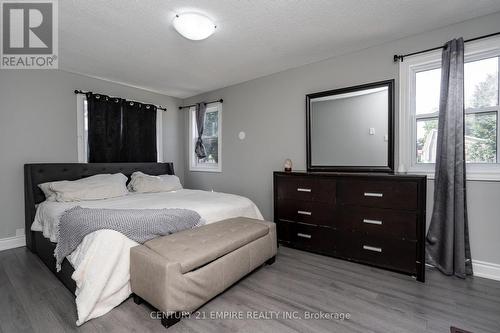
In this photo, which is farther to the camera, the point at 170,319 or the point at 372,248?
the point at 372,248

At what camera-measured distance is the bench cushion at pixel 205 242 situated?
1747 millimetres

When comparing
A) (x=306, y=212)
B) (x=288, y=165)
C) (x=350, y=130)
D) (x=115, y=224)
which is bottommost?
(x=306, y=212)

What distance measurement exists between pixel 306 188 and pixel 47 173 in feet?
11.1

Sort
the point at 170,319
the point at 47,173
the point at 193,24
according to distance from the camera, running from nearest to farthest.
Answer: the point at 170,319 < the point at 193,24 < the point at 47,173

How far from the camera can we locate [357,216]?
2.60 meters

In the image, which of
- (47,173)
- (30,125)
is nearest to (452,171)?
(47,173)

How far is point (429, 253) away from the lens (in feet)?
8.23

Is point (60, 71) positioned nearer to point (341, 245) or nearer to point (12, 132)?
point (12, 132)

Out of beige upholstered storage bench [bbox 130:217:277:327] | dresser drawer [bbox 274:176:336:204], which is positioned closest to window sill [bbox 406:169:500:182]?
dresser drawer [bbox 274:176:336:204]

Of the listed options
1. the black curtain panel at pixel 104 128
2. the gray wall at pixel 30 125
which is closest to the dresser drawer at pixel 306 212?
the black curtain panel at pixel 104 128

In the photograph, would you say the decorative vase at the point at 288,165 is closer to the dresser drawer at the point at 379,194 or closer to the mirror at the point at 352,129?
the mirror at the point at 352,129

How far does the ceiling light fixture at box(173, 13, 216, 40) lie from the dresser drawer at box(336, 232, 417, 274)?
98.5 inches

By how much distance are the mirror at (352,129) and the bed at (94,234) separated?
125cm

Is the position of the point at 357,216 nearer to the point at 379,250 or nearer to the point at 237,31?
the point at 379,250
